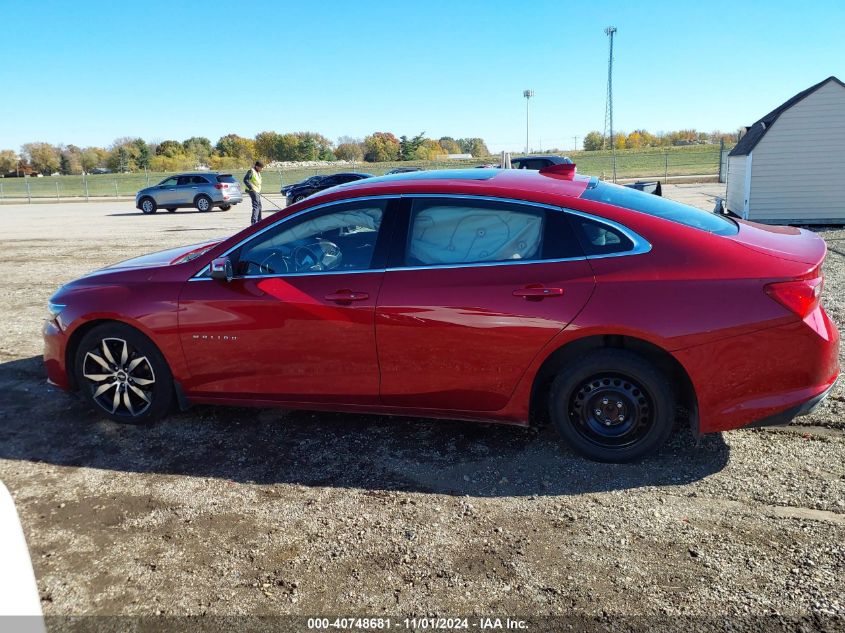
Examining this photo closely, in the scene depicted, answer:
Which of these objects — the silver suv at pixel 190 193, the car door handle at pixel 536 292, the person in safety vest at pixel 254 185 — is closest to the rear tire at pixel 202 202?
the silver suv at pixel 190 193

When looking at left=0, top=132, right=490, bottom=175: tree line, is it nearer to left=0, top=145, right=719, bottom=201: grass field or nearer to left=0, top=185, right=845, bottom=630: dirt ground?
left=0, top=145, right=719, bottom=201: grass field

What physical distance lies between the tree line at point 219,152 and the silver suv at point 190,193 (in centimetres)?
6198

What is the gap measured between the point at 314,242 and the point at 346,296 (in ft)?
1.71

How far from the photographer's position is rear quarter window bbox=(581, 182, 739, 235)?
12.2 feet

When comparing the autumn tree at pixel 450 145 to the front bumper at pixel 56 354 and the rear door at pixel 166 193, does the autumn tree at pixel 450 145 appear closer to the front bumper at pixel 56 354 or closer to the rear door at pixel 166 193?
the rear door at pixel 166 193

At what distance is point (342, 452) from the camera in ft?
13.1

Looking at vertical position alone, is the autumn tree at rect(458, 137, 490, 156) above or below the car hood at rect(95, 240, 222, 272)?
above


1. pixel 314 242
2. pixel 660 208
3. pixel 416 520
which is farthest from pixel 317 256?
pixel 660 208

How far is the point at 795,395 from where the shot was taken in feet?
11.0

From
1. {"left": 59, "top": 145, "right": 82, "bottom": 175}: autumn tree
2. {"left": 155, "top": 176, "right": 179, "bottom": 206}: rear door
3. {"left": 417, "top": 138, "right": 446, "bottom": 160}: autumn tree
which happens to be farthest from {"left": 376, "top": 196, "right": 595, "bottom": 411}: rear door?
{"left": 59, "top": 145, "right": 82, "bottom": 175}: autumn tree

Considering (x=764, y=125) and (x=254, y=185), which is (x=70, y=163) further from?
(x=764, y=125)

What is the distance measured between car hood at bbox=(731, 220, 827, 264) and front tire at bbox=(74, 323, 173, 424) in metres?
3.69

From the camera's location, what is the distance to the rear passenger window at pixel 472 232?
3.68 metres

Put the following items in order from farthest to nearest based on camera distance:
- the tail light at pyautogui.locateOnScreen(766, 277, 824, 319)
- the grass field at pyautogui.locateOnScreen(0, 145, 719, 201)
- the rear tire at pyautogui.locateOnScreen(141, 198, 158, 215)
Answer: the grass field at pyautogui.locateOnScreen(0, 145, 719, 201) → the rear tire at pyautogui.locateOnScreen(141, 198, 158, 215) → the tail light at pyautogui.locateOnScreen(766, 277, 824, 319)
